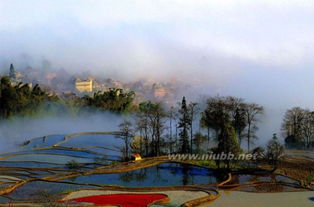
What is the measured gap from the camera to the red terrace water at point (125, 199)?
18.9m

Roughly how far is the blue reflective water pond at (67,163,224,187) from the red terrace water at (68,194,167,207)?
3.30 metres

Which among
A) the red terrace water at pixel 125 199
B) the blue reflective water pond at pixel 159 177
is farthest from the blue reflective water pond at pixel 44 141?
the red terrace water at pixel 125 199

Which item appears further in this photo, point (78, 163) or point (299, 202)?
point (78, 163)

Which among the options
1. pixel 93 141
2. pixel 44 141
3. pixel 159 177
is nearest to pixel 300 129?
pixel 159 177

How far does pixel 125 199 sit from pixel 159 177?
6.82 metres

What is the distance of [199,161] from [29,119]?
115 feet

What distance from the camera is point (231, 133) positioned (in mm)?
28156

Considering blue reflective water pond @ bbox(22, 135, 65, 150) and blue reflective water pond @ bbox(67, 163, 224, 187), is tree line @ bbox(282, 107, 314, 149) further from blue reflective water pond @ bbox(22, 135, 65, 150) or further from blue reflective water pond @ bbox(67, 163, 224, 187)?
blue reflective water pond @ bbox(22, 135, 65, 150)

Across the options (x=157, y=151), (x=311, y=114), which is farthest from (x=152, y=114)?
(x=311, y=114)

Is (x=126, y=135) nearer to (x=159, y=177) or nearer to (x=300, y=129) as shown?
(x=159, y=177)

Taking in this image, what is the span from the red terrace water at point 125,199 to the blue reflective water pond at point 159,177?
3295 millimetres

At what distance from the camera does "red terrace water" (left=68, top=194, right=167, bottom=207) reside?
62.0 feet

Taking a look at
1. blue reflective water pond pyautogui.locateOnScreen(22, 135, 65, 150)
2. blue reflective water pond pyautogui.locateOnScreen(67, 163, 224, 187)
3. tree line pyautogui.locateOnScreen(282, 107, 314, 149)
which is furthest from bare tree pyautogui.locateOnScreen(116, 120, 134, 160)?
tree line pyautogui.locateOnScreen(282, 107, 314, 149)

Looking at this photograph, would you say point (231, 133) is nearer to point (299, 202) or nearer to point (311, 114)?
point (299, 202)
